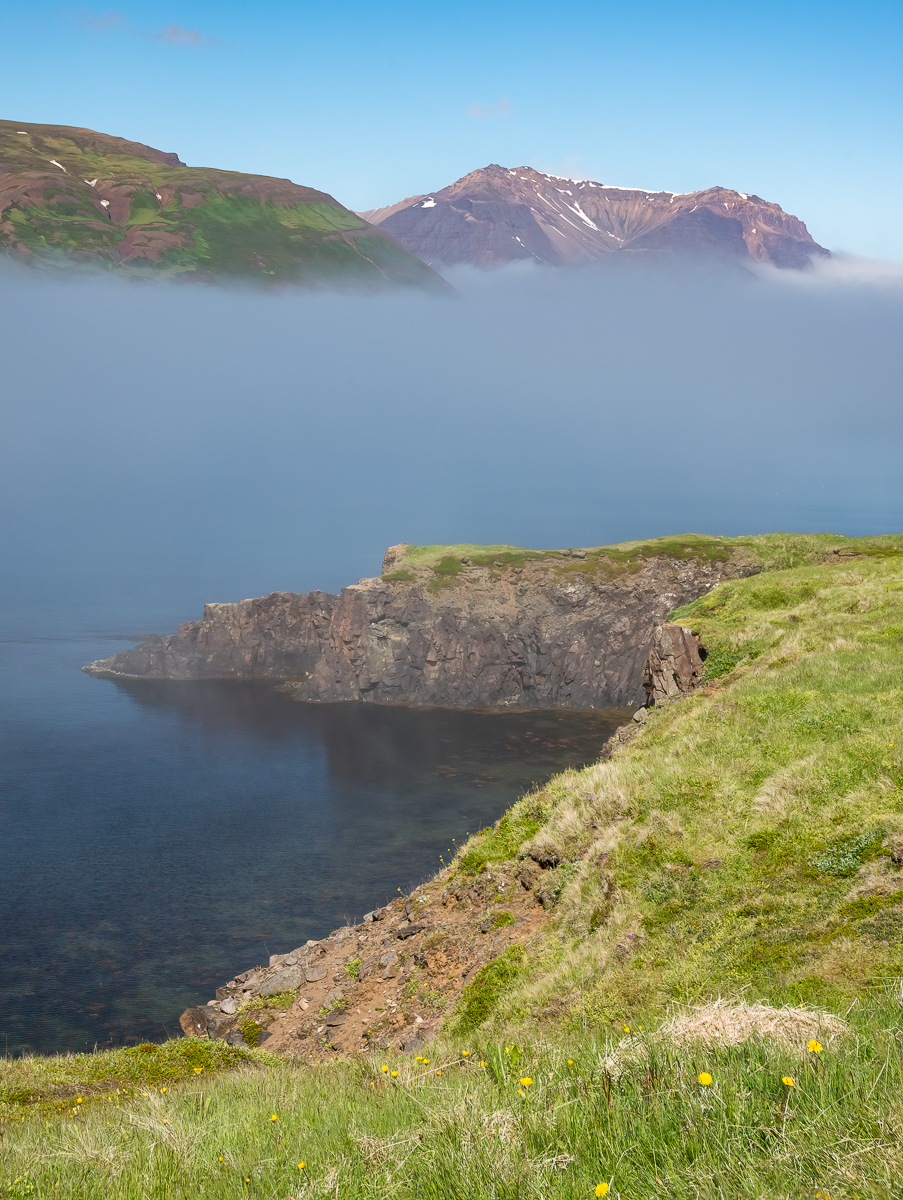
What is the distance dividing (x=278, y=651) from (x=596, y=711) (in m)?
56.3

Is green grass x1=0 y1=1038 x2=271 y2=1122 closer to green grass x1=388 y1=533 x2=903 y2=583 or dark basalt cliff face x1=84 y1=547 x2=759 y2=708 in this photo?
green grass x1=388 y1=533 x2=903 y2=583

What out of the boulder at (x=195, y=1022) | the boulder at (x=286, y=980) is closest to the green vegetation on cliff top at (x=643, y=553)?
the boulder at (x=286, y=980)

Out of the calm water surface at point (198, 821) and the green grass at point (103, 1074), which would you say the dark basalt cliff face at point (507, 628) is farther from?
the green grass at point (103, 1074)

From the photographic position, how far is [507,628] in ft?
410

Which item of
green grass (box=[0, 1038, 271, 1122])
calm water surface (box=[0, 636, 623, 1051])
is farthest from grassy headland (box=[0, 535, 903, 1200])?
calm water surface (box=[0, 636, 623, 1051])

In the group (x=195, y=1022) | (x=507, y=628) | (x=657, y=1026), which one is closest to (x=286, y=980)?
(x=195, y=1022)

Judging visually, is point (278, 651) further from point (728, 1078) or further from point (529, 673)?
point (728, 1078)

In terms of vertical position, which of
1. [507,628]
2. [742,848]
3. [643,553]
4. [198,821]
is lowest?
[198,821]

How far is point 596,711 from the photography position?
400 feet

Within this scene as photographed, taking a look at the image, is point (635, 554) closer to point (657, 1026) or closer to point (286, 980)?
point (286, 980)

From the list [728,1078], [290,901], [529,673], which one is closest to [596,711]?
[529,673]

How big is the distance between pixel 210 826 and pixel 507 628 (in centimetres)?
5578

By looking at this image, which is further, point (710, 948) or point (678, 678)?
point (678, 678)

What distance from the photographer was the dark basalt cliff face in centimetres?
12081
